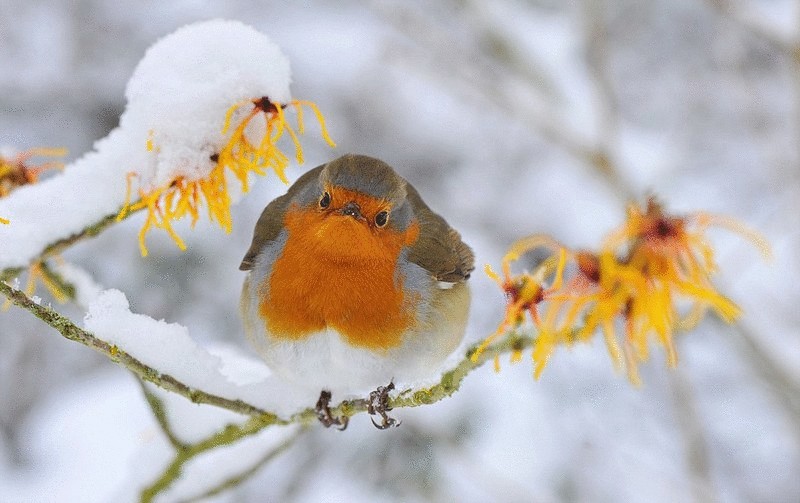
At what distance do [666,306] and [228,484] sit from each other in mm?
1238

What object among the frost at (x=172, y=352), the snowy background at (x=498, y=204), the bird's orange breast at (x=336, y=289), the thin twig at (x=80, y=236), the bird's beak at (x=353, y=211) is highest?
the snowy background at (x=498, y=204)

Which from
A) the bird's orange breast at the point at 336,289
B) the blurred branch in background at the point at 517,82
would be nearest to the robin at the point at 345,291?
the bird's orange breast at the point at 336,289

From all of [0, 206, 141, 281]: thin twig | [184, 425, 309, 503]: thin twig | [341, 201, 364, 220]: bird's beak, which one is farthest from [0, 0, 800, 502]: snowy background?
[0, 206, 141, 281]: thin twig

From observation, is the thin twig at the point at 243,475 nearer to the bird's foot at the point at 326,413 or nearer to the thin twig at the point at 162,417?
the bird's foot at the point at 326,413

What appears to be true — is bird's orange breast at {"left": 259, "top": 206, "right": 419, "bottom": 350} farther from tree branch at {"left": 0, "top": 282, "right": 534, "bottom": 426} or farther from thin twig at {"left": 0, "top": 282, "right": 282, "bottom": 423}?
thin twig at {"left": 0, "top": 282, "right": 282, "bottom": 423}

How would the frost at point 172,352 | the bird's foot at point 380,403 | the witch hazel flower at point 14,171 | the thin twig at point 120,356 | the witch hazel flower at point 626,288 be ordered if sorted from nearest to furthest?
the thin twig at point 120,356
the frost at point 172,352
the witch hazel flower at point 626,288
the bird's foot at point 380,403
the witch hazel flower at point 14,171

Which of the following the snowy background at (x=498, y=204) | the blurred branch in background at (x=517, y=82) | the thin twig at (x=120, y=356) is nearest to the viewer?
the thin twig at (x=120, y=356)

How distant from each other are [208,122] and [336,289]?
609mm

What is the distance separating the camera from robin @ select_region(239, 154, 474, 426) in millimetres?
2336

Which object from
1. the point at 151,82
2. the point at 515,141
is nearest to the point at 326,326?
the point at 151,82

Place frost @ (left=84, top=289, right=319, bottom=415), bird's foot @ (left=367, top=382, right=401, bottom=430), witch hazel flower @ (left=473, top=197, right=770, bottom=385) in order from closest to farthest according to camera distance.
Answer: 1. frost @ (left=84, top=289, right=319, bottom=415)
2. witch hazel flower @ (left=473, top=197, right=770, bottom=385)
3. bird's foot @ (left=367, top=382, right=401, bottom=430)

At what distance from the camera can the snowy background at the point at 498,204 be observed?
4.95 m

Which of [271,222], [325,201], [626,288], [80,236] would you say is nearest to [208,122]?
[80,236]

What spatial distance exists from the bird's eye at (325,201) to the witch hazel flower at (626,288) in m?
0.60
